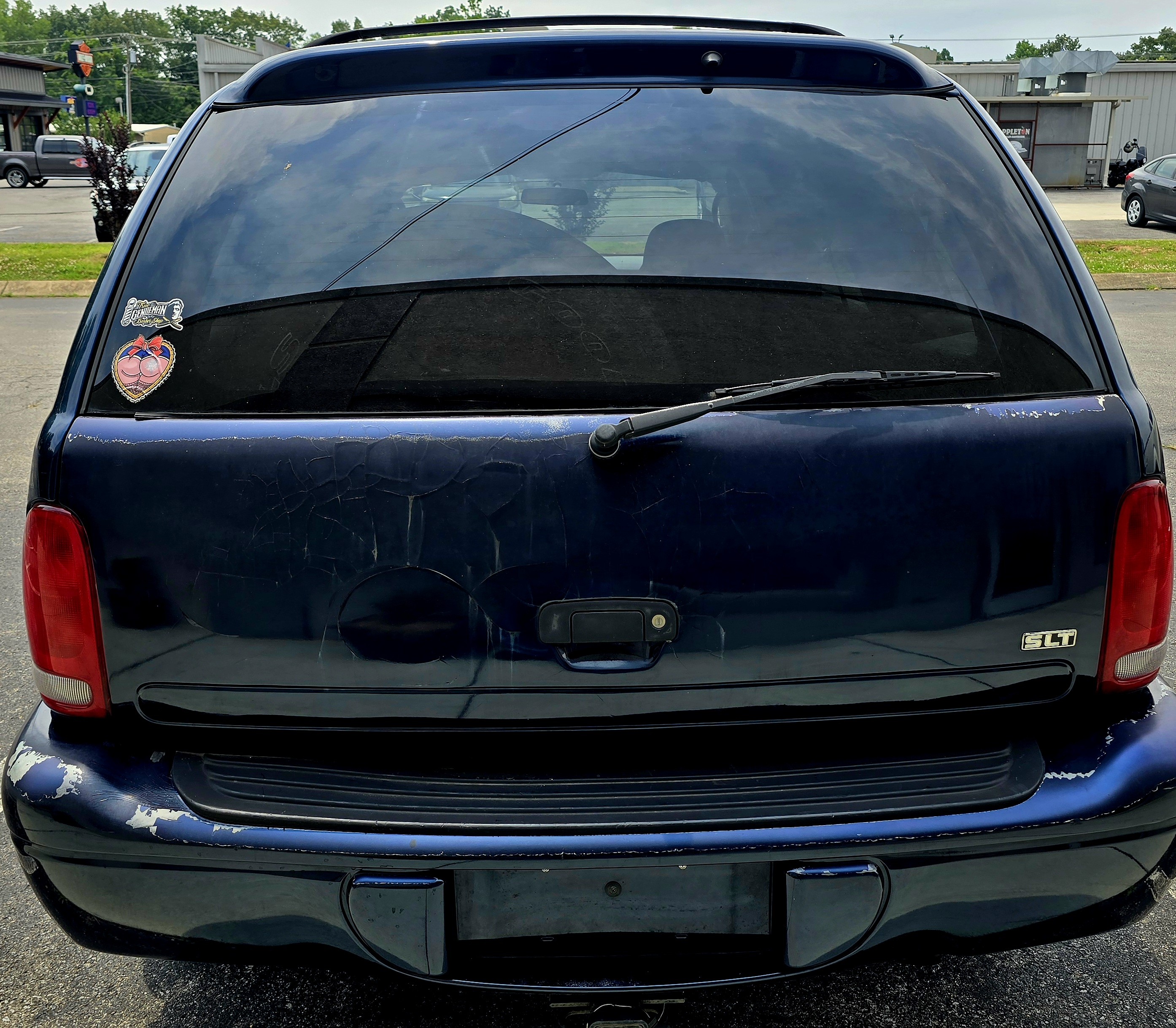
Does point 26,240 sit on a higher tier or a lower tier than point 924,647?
lower

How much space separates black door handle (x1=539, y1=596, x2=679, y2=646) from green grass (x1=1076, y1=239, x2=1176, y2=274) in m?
14.0

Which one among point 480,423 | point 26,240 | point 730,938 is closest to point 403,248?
point 480,423

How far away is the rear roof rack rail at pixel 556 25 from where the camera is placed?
7.53 ft

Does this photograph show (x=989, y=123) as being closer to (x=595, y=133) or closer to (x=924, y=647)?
(x=595, y=133)

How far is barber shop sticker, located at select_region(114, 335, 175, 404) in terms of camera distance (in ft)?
Answer: 5.62

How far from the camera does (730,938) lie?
5.32ft

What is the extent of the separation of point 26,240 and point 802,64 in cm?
2173

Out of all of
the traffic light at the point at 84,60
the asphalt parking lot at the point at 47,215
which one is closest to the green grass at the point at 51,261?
the asphalt parking lot at the point at 47,215

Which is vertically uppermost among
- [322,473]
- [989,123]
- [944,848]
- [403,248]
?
[989,123]

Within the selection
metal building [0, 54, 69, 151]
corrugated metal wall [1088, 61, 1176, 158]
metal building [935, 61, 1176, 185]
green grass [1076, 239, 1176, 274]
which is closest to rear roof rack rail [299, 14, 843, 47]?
green grass [1076, 239, 1176, 274]

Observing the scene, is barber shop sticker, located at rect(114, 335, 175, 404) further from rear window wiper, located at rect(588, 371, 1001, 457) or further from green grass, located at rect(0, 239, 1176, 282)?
green grass, located at rect(0, 239, 1176, 282)

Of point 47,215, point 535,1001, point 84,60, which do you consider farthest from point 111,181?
point 84,60

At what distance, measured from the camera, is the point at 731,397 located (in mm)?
1643

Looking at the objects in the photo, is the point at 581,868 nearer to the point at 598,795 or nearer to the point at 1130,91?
the point at 598,795
